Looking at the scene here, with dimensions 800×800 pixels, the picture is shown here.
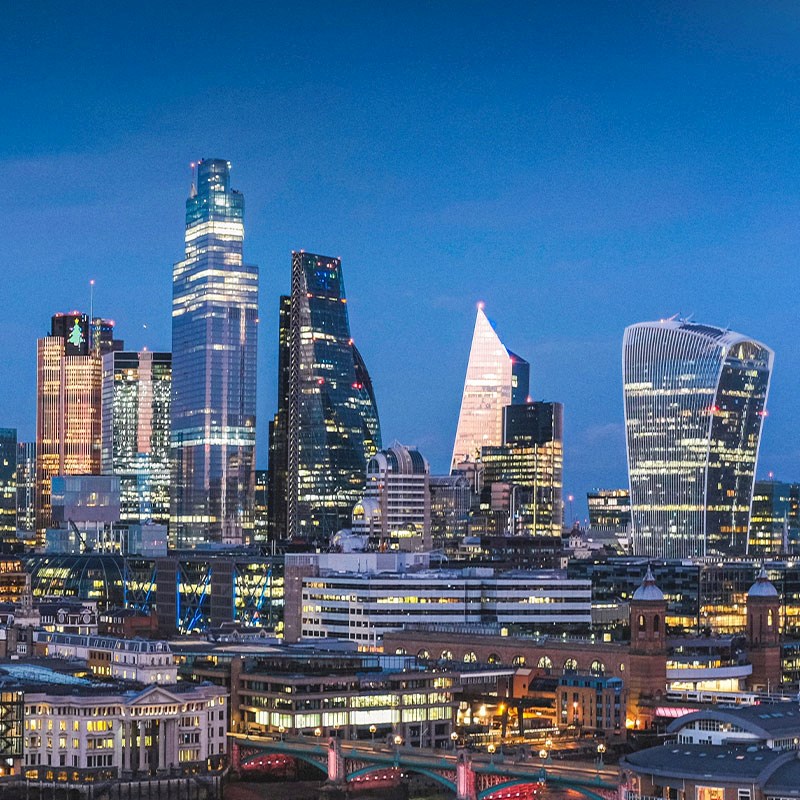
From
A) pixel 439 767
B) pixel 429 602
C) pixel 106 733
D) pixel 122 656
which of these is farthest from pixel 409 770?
pixel 429 602

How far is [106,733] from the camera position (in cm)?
11269

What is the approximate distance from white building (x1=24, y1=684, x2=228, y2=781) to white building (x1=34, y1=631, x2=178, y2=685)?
8.02 metres

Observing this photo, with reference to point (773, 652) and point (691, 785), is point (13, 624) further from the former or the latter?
point (691, 785)

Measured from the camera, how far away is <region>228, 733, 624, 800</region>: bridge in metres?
97.8

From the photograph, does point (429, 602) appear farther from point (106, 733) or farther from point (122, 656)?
point (106, 733)

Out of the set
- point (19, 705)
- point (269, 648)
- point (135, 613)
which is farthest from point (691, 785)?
point (135, 613)

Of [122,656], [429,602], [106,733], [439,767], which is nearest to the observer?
[439,767]

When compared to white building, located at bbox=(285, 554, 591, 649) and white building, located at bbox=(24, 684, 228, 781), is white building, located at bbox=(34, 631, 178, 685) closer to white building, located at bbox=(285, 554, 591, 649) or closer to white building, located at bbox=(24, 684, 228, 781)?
white building, located at bbox=(24, 684, 228, 781)

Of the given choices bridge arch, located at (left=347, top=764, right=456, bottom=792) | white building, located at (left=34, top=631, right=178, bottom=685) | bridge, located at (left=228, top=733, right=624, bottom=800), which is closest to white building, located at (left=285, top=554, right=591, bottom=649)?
Result: white building, located at (left=34, top=631, right=178, bottom=685)

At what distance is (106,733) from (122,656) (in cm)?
2075

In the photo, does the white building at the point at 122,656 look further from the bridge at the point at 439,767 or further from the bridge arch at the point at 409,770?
the bridge arch at the point at 409,770

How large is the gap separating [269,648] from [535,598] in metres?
40.2

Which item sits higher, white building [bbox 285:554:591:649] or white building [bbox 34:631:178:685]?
white building [bbox 285:554:591:649]

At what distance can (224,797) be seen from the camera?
11312 cm
